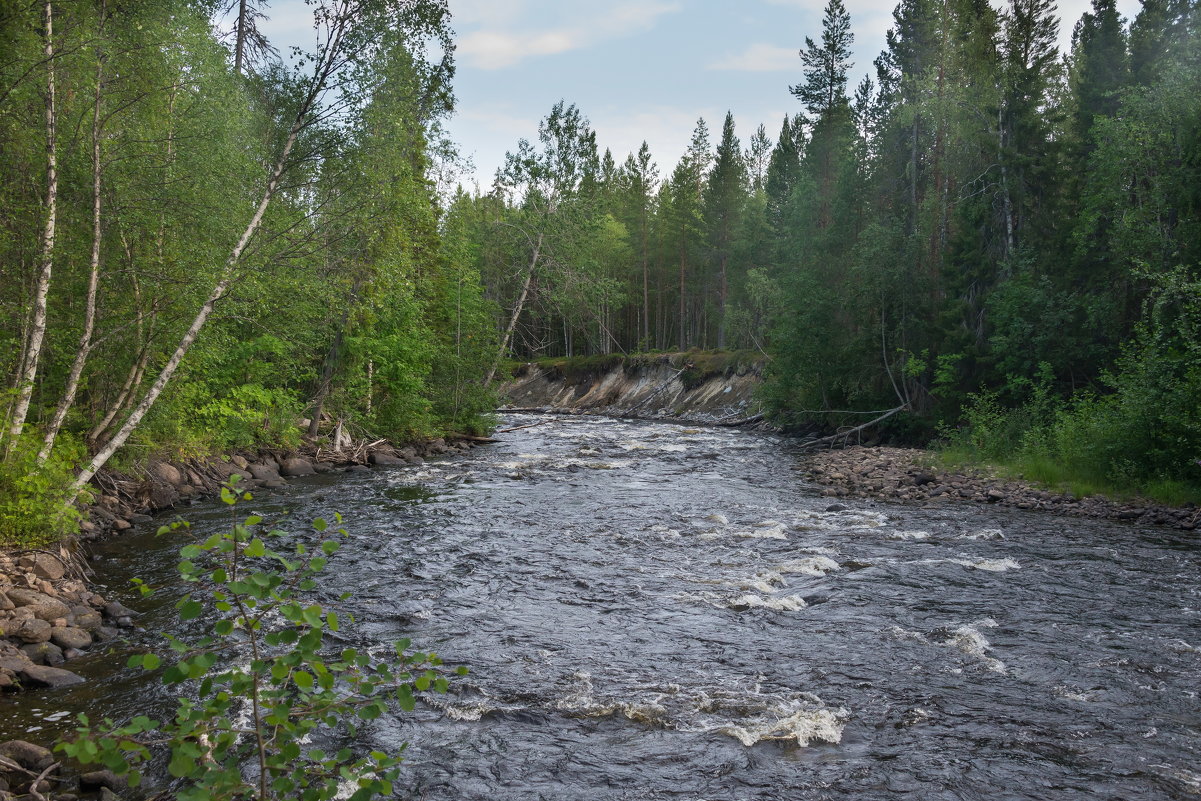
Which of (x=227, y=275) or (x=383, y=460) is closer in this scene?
(x=227, y=275)

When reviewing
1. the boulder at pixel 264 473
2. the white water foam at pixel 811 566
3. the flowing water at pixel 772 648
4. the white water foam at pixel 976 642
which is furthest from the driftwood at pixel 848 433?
the white water foam at pixel 976 642

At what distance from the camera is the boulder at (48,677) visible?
7195 mm

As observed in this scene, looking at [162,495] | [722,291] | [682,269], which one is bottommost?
[162,495]

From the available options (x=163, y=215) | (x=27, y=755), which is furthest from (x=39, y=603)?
(x=163, y=215)

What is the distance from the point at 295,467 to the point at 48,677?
1431cm

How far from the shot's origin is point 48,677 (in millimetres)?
7270

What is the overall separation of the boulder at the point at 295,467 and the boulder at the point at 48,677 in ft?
45.6

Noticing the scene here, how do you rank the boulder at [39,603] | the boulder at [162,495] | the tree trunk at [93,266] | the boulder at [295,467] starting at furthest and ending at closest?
the boulder at [295,467] → the boulder at [162,495] → the tree trunk at [93,266] → the boulder at [39,603]

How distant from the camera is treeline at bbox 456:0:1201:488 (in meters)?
18.8

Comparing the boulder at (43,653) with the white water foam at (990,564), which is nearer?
the boulder at (43,653)

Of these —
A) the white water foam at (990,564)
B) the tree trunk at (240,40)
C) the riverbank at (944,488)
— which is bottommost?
the white water foam at (990,564)

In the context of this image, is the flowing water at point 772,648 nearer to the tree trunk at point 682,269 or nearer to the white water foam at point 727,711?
the white water foam at point 727,711

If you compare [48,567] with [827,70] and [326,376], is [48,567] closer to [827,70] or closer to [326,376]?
[326,376]

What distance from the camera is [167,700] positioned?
7.14 m
